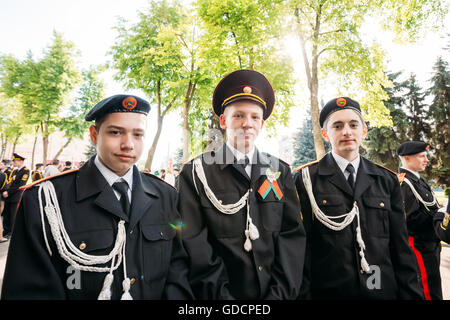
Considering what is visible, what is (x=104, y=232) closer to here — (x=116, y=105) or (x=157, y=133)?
(x=116, y=105)

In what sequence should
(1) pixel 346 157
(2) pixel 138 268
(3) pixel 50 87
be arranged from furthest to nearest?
(3) pixel 50 87 → (1) pixel 346 157 → (2) pixel 138 268

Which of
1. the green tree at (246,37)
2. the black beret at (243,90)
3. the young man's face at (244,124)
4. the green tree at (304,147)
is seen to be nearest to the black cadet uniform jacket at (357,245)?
the young man's face at (244,124)

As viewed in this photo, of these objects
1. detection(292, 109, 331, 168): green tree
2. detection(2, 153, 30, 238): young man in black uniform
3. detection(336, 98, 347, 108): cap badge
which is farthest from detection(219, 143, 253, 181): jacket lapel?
detection(292, 109, 331, 168): green tree

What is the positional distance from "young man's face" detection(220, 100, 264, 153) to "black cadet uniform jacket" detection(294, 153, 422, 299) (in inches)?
32.0

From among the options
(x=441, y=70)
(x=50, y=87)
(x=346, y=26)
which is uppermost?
(x=441, y=70)

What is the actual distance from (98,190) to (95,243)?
1.15 feet

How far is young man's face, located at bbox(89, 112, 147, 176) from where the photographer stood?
1645mm

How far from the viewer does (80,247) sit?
1.47 m

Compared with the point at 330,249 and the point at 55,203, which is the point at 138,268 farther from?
the point at 330,249

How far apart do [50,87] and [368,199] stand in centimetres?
2458

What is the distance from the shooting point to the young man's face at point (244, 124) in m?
1.93

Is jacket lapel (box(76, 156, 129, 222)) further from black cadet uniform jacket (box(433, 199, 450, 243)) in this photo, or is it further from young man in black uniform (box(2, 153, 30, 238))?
young man in black uniform (box(2, 153, 30, 238))

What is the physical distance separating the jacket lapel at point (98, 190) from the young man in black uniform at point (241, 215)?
0.50m
